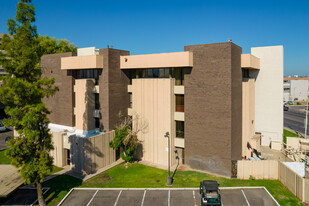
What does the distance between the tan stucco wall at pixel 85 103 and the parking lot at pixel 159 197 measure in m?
10.1

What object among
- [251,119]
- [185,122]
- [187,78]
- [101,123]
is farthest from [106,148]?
[251,119]

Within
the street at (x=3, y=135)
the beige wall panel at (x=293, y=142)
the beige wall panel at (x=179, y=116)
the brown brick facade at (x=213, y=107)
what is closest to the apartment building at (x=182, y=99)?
the beige wall panel at (x=179, y=116)

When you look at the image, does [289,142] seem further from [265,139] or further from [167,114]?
[167,114]

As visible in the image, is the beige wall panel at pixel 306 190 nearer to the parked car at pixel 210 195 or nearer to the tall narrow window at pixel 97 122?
the parked car at pixel 210 195

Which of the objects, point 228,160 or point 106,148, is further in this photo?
point 106,148

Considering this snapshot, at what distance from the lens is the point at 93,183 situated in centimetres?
2380

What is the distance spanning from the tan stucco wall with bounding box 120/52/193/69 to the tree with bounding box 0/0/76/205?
12.0 m

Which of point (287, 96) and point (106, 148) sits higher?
point (287, 96)

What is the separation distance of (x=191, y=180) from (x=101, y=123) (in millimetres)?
13143

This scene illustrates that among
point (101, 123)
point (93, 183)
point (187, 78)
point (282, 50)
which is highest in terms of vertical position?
point (282, 50)

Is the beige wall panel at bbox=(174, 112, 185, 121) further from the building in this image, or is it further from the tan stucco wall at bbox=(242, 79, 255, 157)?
the building

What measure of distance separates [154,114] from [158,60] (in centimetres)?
650

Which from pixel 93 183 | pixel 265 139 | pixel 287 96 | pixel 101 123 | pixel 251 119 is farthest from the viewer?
pixel 287 96

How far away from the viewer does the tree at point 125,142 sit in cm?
2784
